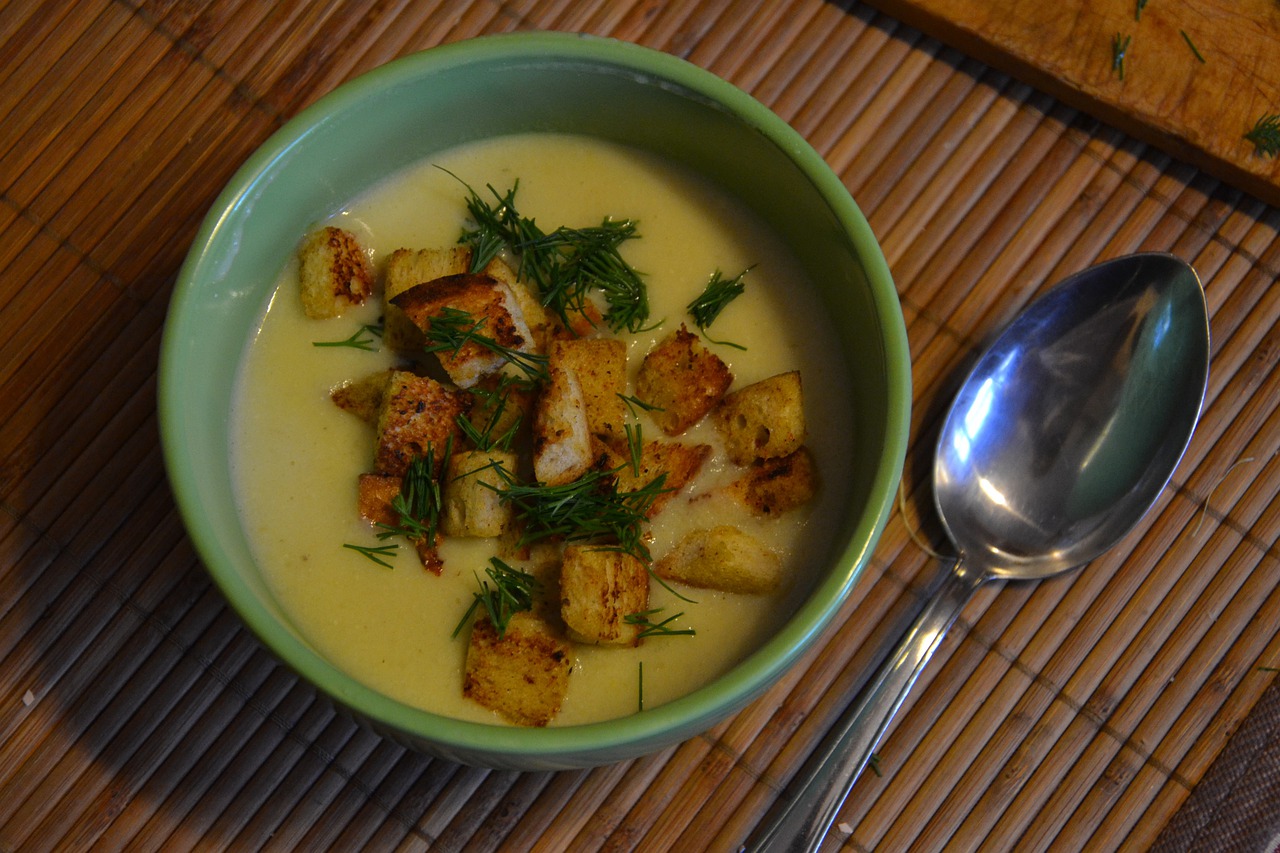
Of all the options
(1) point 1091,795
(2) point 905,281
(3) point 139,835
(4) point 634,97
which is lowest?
(1) point 1091,795

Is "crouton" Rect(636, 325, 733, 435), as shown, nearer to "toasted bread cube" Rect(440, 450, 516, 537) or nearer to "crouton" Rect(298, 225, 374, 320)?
"toasted bread cube" Rect(440, 450, 516, 537)

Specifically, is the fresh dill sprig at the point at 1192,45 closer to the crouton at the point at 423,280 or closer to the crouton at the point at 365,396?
the crouton at the point at 423,280

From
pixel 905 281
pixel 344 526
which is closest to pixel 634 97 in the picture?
pixel 905 281

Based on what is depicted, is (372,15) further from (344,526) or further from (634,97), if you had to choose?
(344,526)

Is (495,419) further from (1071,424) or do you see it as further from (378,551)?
(1071,424)

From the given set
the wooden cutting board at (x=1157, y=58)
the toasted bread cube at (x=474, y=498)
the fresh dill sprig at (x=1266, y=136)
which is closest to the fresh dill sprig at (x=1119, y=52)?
Answer: the wooden cutting board at (x=1157, y=58)

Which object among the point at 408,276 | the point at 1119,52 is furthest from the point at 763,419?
the point at 1119,52
